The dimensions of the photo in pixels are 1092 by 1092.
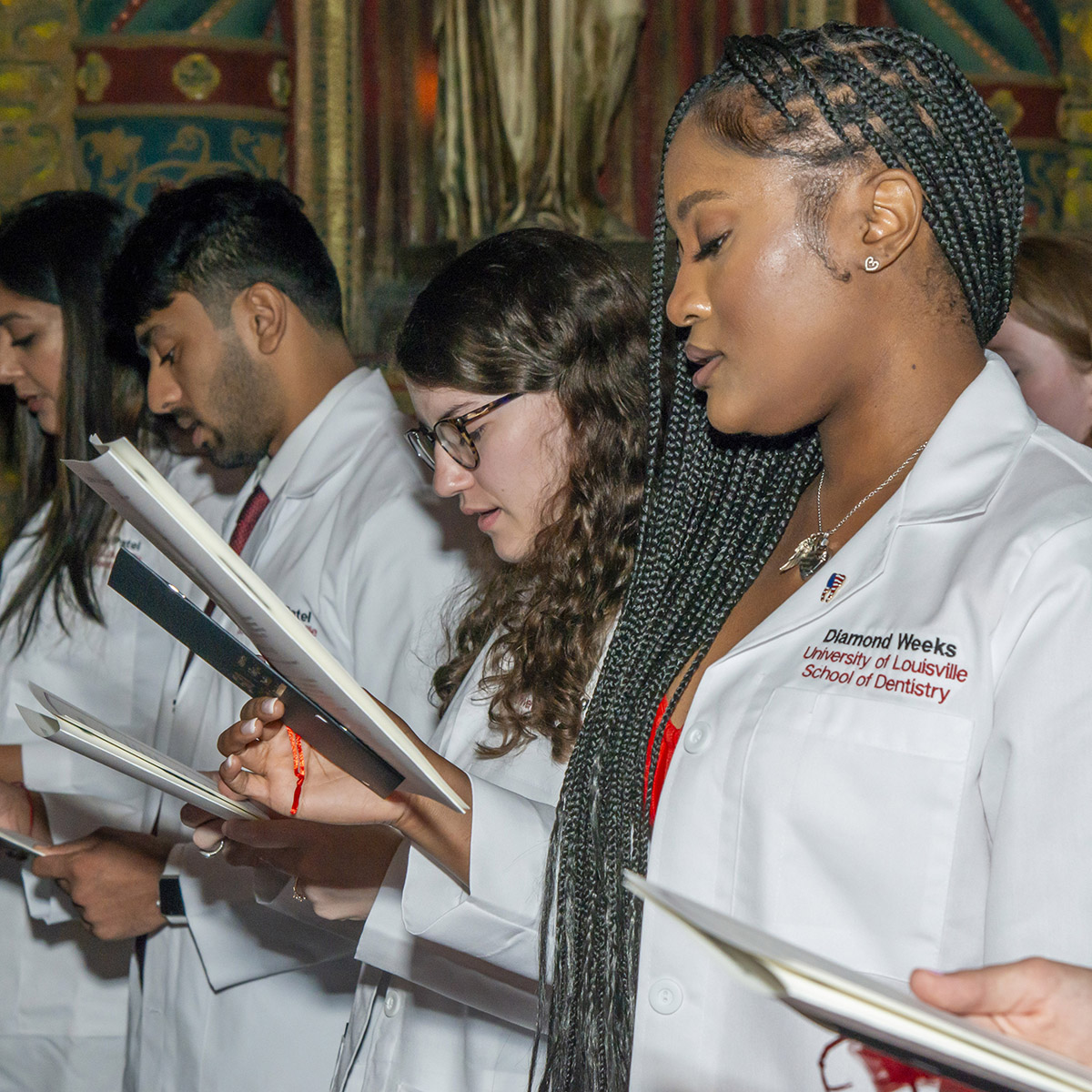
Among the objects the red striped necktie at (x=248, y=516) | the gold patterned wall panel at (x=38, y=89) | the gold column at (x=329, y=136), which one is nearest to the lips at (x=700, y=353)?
the red striped necktie at (x=248, y=516)

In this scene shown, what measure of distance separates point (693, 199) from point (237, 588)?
22.7 inches

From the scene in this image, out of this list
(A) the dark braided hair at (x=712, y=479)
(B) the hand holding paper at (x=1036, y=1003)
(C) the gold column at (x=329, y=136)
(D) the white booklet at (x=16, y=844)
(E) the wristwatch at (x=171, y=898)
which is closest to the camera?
(B) the hand holding paper at (x=1036, y=1003)

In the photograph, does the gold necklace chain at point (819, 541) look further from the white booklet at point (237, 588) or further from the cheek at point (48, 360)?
the cheek at point (48, 360)

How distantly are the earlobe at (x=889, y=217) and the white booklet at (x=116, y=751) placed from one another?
0.84m

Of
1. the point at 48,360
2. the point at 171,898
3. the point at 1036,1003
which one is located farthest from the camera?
the point at 48,360

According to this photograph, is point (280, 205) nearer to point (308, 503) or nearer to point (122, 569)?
point (308, 503)

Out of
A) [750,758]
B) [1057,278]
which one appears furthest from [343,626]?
[1057,278]

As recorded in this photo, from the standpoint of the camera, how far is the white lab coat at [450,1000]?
1591mm

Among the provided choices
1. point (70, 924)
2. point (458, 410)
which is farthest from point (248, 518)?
point (458, 410)

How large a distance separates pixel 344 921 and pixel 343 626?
528 mm

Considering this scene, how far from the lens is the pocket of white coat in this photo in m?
1.12

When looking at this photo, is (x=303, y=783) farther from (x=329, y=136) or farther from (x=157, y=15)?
(x=157, y=15)

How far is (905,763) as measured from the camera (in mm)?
1136

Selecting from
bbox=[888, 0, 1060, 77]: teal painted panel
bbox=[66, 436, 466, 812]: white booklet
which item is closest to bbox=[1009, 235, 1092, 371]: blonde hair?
bbox=[66, 436, 466, 812]: white booklet
